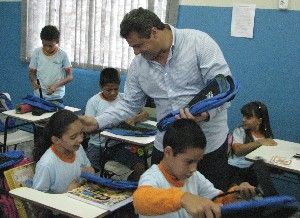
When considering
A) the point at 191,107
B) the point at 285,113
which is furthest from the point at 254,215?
the point at 285,113

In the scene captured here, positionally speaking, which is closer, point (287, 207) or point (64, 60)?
point (287, 207)

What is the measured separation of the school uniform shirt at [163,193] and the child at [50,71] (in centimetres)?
310

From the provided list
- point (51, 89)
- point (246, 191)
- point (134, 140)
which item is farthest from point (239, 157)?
point (51, 89)

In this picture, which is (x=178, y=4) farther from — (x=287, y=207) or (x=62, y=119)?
(x=287, y=207)

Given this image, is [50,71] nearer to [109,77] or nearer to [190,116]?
[109,77]

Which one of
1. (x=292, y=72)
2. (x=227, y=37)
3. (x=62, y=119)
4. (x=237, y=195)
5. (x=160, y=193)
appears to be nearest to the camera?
(x=160, y=193)

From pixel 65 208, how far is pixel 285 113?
2530mm

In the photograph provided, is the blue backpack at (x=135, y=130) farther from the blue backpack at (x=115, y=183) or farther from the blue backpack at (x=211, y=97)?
the blue backpack at (x=211, y=97)

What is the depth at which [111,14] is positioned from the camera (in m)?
4.91

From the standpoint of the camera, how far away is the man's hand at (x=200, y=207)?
110 cm

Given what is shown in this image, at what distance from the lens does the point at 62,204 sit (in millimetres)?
2072

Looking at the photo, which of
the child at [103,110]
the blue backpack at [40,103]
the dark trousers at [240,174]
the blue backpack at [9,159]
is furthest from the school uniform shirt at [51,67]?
the dark trousers at [240,174]

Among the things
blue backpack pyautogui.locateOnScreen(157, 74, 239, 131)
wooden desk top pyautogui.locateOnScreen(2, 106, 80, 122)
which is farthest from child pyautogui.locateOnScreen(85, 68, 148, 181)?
blue backpack pyautogui.locateOnScreen(157, 74, 239, 131)

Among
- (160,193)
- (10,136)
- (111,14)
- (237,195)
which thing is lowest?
(10,136)
